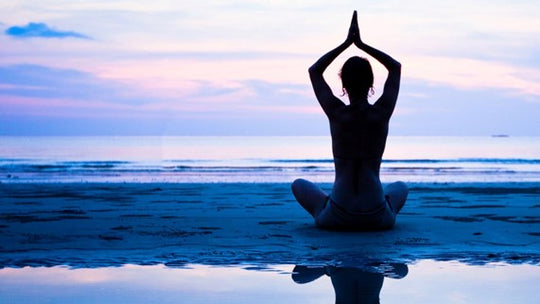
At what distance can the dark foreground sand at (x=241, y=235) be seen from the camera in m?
4.54

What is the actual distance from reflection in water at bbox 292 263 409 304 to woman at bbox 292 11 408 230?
1.44 m

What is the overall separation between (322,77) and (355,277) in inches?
85.4

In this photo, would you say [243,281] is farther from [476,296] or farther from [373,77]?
[373,77]

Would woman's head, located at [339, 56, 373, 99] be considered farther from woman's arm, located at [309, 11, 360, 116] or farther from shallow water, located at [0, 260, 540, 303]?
shallow water, located at [0, 260, 540, 303]

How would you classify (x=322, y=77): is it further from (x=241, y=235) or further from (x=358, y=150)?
(x=241, y=235)

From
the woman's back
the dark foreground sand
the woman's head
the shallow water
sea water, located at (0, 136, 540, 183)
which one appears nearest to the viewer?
the shallow water

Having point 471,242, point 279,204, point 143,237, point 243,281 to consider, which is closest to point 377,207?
point 471,242

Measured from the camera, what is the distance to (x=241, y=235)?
576 centimetres

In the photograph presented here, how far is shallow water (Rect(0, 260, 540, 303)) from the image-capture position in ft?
10.7

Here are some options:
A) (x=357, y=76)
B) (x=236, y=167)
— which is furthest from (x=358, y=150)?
(x=236, y=167)

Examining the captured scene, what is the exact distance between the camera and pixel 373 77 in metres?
5.39

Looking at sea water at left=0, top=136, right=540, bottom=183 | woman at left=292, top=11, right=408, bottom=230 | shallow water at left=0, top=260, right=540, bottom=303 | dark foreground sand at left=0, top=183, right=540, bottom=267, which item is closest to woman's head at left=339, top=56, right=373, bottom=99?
woman at left=292, top=11, right=408, bottom=230

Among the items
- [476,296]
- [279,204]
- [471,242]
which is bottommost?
[476,296]

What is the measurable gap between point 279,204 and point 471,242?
420 cm
